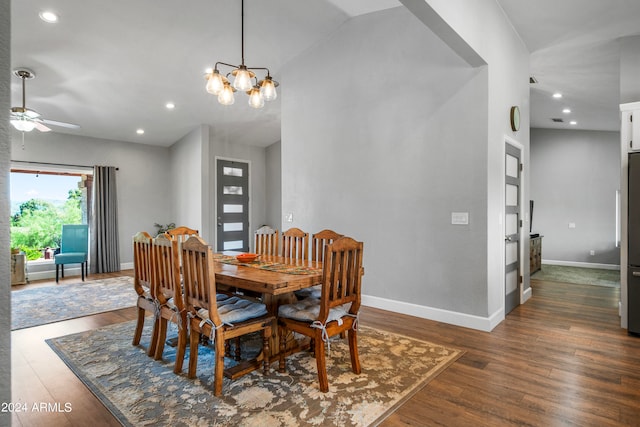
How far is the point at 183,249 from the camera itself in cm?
254

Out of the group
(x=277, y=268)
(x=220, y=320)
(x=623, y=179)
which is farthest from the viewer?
(x=623, y=179)

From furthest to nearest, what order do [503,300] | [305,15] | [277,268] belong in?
[305,15] → [503,300] → [277,268]

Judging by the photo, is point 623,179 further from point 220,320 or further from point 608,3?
point 220,320

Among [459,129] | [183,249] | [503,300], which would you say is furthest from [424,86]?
[183,249]

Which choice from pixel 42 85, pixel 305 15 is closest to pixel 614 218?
pixel 305 15

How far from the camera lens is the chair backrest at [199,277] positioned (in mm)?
2312

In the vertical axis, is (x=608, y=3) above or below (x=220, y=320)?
above

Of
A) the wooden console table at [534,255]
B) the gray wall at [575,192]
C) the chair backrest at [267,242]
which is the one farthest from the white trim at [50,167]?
the gray wall at [575,192]

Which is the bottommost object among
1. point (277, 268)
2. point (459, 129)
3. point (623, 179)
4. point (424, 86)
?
→ point (277, 268)

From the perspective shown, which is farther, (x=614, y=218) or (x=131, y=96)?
(x=614, y=218)

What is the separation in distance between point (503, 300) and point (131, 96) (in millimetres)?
5867

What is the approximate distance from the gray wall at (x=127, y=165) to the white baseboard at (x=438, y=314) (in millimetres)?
5406

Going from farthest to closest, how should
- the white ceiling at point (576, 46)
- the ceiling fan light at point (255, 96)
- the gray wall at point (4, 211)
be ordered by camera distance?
the white ceiling at point (576, 46) → the ceiling fan light at point (255, 96) → the gray wall at point (4, 211)

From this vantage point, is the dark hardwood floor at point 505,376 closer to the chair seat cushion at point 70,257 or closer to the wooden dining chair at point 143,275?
the wooden dining chair at point 143,275
